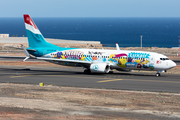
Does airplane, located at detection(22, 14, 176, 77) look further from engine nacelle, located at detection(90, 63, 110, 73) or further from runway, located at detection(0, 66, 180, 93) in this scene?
runway, located at detection(0, 66, 180, 93)

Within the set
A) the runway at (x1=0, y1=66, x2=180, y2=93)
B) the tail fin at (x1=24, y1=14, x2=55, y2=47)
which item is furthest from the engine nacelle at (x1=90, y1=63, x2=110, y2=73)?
the tail fin at (x1=24, y1=14, x2=55, y2=47)

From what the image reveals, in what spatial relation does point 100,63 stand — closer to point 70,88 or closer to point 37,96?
point 70,88

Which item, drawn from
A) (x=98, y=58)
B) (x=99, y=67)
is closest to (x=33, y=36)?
(x=98, y=58)

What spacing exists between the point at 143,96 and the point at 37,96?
10.2 meters

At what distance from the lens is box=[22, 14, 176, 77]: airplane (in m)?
45.2

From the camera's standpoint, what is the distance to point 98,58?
48500 mm

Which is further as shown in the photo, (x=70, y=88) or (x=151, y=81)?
(x=151, y=81)

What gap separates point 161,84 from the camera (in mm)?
37969

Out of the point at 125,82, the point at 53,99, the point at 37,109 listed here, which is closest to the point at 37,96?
the point at 53,99

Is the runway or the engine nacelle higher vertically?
the engine nacelle

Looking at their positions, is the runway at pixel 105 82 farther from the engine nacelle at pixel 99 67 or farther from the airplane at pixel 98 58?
the airplane at pixel 98 58

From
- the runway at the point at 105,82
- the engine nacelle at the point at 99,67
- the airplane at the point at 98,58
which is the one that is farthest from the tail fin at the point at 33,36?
the engine nacelle at the point at 99,67

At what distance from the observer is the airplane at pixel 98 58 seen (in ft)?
148

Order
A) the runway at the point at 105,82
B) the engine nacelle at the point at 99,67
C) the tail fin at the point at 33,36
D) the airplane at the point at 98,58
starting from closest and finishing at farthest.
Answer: the runway at the point at 105,82
the airplane at the point at 98,58
the engine nacelle at the point at 99,67
the tail fin at the point at 33,36
